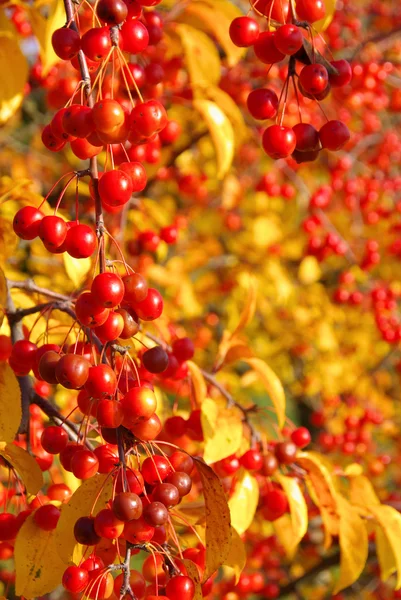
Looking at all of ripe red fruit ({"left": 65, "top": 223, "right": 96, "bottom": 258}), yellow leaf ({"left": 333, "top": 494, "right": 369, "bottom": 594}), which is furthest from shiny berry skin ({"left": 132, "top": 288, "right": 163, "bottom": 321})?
yellow leaf ({"left": 333, "top": 494, "right": 369, "bottom": 594})

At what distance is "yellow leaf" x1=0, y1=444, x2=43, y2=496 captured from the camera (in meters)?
1.13

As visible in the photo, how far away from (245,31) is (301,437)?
979 millimetres

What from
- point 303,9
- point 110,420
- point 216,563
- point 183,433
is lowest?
point 183,433

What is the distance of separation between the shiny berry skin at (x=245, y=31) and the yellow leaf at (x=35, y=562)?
89 cm

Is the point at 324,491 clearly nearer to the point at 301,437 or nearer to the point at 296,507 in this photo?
the point at 296,507

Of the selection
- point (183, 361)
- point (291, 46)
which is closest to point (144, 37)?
point (291, 46)

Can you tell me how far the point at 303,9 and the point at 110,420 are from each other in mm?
767

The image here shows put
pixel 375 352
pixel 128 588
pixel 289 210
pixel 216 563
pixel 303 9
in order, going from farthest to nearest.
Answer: pixel 375 352
pixel 289 210
pixel 303 9
pixel 216 563
pixel 128 588

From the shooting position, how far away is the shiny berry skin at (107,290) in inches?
37.8

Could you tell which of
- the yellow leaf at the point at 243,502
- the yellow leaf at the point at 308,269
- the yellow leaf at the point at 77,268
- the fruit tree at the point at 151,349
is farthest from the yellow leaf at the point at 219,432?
the yellow leaf at the point at 308,269

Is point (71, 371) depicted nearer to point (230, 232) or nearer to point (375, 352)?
point (230, 232)

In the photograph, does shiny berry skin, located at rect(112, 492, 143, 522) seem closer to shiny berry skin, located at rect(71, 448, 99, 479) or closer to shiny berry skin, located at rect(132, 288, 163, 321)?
shiny berry skin, located at rect(71, 448, 99, 479)

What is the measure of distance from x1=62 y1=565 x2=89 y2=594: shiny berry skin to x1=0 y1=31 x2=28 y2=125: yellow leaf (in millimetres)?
1105

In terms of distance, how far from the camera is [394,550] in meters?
1.49
